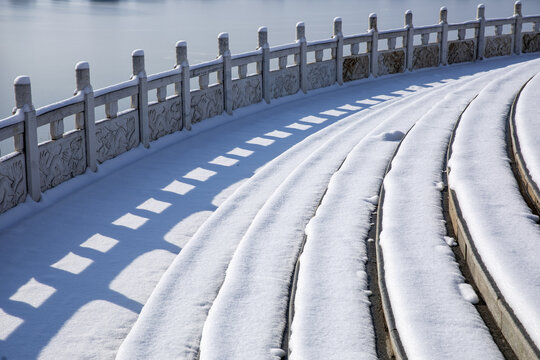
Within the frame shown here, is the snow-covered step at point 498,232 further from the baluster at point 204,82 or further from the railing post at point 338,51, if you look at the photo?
the railing post at point 338,51

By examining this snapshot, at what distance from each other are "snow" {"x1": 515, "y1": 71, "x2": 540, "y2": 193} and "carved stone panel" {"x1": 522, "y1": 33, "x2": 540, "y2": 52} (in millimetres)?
16101

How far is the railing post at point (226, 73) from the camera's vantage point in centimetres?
1483

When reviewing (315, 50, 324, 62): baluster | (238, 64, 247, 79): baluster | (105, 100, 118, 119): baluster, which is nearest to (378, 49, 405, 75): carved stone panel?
(315, 50, 324, 62): baluster

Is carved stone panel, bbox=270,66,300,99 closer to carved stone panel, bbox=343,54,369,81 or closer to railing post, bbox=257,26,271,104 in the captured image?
railing post, bbox=257,26,271,104

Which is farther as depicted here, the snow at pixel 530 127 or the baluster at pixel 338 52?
the baluster at pixel 338 52

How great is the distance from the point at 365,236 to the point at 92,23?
310ft

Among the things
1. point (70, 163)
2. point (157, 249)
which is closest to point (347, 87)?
point (70, 163)

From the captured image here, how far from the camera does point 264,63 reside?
16.3 meters

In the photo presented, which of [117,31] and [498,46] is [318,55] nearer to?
[498,46]

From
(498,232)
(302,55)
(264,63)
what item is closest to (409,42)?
(302,55)

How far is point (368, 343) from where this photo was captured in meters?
4.64

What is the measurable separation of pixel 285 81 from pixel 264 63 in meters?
1.10

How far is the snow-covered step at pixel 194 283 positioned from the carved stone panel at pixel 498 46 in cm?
1695

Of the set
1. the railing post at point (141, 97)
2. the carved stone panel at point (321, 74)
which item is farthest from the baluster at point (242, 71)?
the railing post at point (141, 97)
